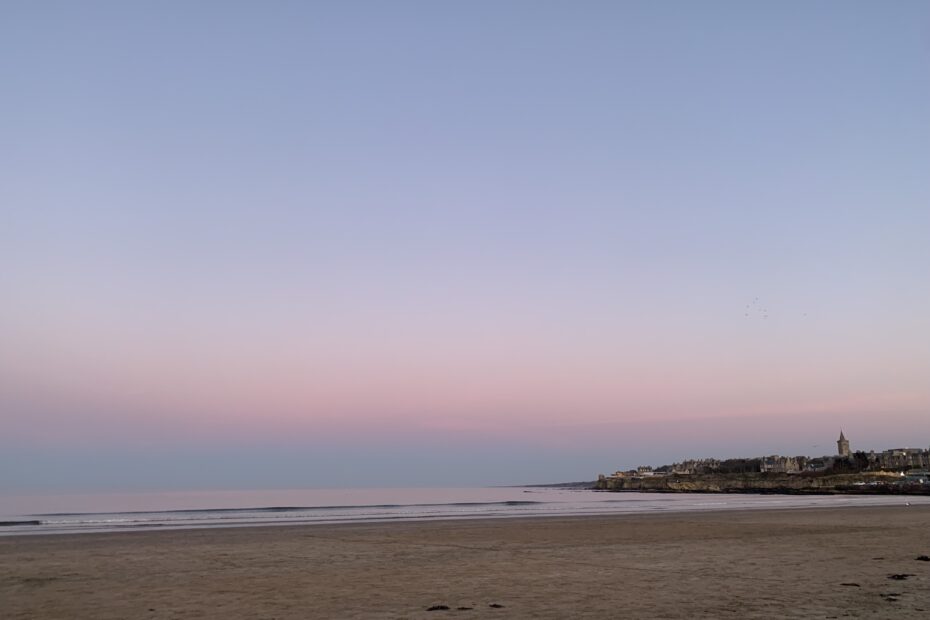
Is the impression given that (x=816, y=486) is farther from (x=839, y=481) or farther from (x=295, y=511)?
(x=295, y=511)

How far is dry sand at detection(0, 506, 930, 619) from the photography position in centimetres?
1135

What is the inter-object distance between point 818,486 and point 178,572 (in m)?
119

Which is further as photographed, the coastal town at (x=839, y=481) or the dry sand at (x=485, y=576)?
the coastal town at (x=839, y=481)

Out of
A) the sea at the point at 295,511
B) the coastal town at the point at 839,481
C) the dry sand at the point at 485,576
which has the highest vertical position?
the dry sand at the point at 485,576

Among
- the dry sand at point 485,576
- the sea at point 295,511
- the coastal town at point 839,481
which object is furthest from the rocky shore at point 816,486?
the dry sand at point 485,576

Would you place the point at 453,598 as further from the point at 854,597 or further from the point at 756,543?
the point at 756,543

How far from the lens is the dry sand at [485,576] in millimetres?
11352

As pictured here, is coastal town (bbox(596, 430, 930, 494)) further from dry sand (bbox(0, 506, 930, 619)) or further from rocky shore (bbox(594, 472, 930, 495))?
dry sand (bbox(0, 506, 930, 619))

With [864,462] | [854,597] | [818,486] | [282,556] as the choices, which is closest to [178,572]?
[282,556]

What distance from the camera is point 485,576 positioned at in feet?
50.9

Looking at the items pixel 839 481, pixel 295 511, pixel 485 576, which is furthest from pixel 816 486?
pixel 485 576

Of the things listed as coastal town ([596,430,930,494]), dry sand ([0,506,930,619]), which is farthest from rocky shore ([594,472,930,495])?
dry sand ([0,506,930,619])

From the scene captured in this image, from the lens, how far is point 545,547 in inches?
877

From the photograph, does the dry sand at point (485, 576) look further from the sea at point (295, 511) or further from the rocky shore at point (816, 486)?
the rocky shore at point (816, 486)
